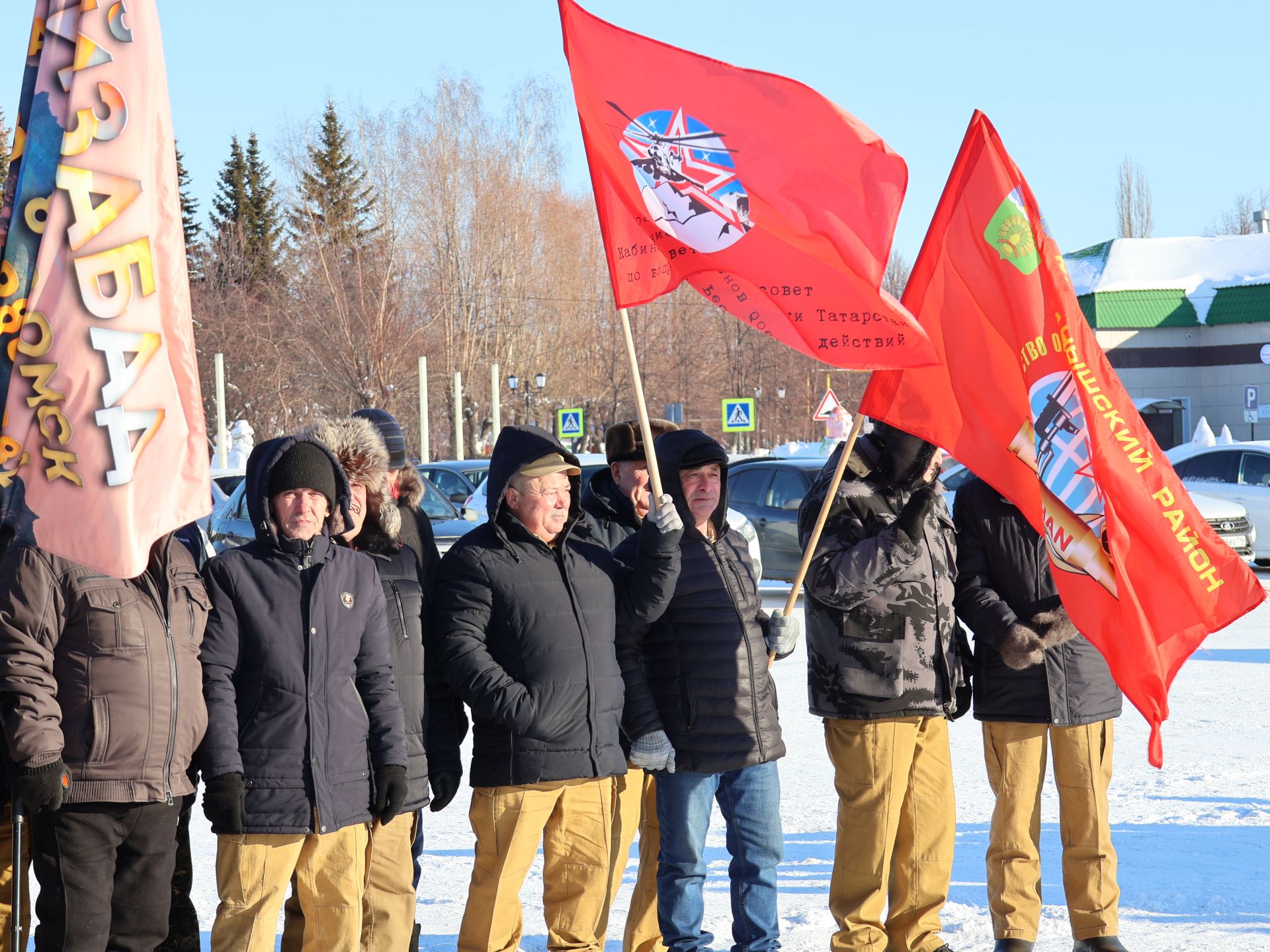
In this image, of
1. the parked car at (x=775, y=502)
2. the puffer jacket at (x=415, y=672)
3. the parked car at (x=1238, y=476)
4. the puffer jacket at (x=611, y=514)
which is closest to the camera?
the puffer jacket at (x=415, y=672)

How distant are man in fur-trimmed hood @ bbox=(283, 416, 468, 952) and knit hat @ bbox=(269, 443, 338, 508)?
0.37 feet

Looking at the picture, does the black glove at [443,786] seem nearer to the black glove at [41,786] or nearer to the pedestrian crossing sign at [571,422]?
the black glove at [41,786]

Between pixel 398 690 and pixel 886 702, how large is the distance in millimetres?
1578

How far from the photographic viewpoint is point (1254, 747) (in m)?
7.72

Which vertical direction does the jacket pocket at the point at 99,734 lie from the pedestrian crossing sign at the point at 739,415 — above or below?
below

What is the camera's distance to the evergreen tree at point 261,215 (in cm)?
6303

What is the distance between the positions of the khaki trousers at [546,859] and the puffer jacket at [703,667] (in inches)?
12.6

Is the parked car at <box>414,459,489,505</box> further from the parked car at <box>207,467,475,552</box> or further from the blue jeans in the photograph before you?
the blue jeans

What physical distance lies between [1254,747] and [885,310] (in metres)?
4.56

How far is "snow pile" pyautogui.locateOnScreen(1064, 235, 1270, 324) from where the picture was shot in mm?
43406

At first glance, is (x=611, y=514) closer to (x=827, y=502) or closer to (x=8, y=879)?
(x=827, y=502)

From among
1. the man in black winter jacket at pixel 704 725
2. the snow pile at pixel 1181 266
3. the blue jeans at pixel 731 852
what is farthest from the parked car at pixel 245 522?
the snow pile at pixel 1181 266

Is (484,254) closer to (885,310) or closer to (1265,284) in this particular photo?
(1265,284)

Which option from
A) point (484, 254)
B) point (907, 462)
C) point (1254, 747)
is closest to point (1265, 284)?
point (484, 254)
